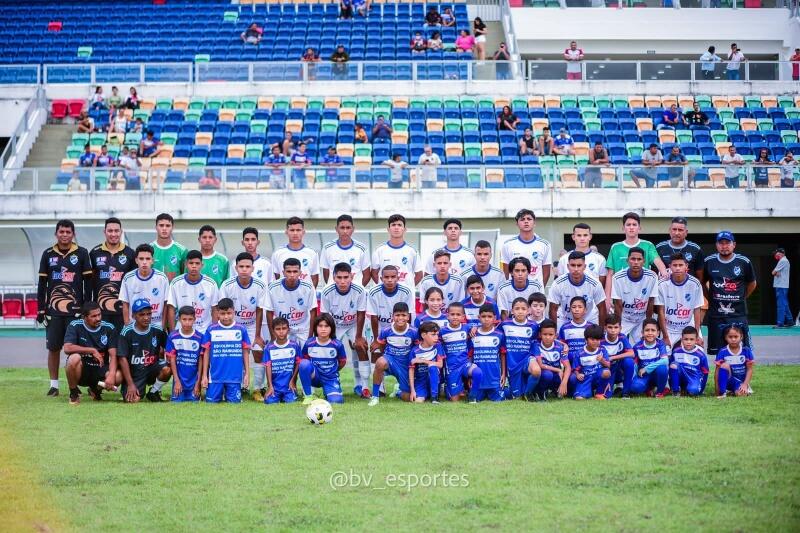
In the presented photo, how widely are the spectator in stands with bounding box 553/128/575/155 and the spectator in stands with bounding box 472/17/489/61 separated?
230 inches

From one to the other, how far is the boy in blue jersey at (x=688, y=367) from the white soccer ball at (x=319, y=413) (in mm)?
4139

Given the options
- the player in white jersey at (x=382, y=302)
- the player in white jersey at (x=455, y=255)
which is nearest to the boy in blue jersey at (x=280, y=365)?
the player in white jersey at (x=382, y=302)

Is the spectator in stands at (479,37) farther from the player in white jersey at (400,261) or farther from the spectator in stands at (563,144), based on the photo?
the player in white jersey at (400,261)

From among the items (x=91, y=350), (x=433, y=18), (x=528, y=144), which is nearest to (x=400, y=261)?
(x=91, y=350)

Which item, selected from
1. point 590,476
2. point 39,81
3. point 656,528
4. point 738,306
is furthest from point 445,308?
point 39,81

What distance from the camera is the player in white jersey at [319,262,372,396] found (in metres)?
12.6

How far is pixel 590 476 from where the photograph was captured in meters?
7.52

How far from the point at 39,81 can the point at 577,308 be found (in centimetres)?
2411

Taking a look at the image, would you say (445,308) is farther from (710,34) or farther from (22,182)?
(710,34)

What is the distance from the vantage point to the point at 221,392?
39.6 feet

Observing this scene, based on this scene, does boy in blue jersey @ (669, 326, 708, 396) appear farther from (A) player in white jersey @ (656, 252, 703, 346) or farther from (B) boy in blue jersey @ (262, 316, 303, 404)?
(B) boy in blue jersey @ (262, 316, 303, 404)

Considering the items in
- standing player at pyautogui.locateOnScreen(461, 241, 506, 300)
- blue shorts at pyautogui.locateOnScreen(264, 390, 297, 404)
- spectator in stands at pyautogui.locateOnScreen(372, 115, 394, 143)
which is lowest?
blue shorts at pyautogui.locateOnScreen(264, 390, 297, 404)

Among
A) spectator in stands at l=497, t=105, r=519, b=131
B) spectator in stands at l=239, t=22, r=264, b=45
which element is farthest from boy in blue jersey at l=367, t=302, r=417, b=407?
spectator in stands at l=239, t=22, r=264, b=45

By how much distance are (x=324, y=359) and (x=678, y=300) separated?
14.0 ft
